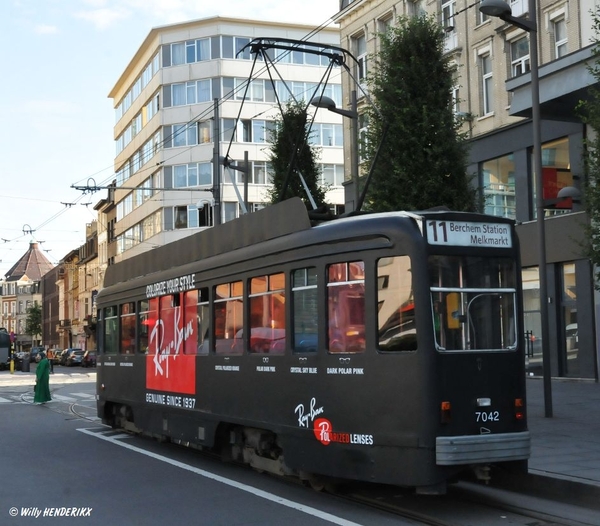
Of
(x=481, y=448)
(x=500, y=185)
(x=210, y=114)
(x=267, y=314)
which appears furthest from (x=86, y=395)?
(x=210, y=114)

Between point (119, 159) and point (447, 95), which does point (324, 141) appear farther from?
point (447, 95)

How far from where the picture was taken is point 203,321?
42.0ft

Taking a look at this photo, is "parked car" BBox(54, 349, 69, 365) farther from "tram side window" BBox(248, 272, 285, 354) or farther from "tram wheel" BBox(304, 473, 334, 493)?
"tram wheel" BBox(304, 473, 334, 493)

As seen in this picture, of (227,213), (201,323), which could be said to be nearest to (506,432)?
(201,323)

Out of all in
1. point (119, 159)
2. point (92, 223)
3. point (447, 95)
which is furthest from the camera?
point (92, 223)

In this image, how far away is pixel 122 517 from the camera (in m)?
8.90

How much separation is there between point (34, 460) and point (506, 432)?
7.12 meters

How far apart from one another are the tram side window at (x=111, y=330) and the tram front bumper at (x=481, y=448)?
9.35 meters

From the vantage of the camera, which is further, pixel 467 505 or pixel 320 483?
pixel 320 483

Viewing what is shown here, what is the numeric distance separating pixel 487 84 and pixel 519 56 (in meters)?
1.68

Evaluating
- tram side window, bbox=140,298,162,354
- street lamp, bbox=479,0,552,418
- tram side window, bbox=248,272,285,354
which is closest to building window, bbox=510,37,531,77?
street lamp, bbox=479,0,552,418

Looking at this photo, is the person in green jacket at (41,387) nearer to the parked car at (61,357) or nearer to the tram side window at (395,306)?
the tram side window at (395,306)

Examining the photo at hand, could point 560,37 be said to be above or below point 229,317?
above

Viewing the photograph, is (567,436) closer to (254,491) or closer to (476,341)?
(476,341)
